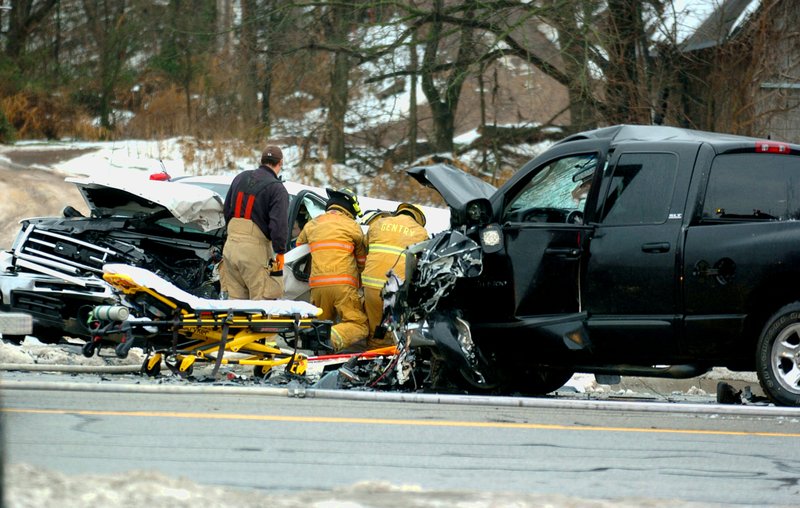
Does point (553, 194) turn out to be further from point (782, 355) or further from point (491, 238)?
point (782, 355)

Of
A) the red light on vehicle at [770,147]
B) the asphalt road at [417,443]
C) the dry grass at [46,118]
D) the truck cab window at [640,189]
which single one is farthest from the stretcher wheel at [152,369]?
the dry grass at [46,118]

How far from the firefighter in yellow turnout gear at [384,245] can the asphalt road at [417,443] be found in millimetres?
2926

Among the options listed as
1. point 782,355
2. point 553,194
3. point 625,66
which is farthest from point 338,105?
point 782,355

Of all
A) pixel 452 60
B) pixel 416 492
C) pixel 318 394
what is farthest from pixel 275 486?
pixel 452 60

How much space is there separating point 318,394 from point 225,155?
20150 millimetres

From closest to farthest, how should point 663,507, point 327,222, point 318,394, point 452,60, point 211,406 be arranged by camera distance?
point 663,507
point 211,406
point 318,394
point 327,222
point 452,60

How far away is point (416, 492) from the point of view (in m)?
5.12

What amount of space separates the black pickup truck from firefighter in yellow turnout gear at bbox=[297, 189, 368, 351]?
7.11 feet

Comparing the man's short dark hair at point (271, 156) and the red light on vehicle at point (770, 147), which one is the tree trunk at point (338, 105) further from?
the red light on vehicle at point (770, 147)

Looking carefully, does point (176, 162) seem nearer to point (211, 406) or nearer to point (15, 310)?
point (15, 310)

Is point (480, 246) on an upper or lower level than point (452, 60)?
lower

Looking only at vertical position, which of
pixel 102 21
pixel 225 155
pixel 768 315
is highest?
pixel 102 21

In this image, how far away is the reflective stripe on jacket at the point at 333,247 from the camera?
37.2 feet

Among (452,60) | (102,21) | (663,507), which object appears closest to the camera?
(663,507)
